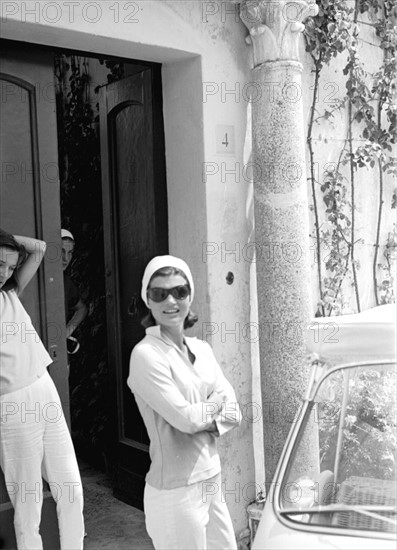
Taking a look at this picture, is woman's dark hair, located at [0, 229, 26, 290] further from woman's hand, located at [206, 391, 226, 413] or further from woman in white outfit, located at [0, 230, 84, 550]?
woman's hand, located at [206, 391, 226, 413]

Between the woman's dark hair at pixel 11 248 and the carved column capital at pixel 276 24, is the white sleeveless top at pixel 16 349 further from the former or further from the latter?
the carved column capital at pixel 276 24

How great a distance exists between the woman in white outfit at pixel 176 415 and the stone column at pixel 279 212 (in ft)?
4.29

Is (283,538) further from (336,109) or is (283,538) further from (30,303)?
(336,109)

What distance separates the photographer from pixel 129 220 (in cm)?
487

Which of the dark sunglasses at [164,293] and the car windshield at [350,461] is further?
the dark sunglasses at [164,293]

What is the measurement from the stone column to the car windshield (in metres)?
0.25

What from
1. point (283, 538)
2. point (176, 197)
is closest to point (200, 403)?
point (283, 538)

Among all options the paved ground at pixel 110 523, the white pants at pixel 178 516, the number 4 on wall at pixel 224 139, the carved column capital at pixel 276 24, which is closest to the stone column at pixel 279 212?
the carved column capital at pixel 276 24

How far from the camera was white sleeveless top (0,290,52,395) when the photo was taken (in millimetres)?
3352

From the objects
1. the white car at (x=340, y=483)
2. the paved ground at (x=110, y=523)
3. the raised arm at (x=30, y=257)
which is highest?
the raised arm at (x=30, y=257)

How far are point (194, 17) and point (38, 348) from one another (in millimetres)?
2097

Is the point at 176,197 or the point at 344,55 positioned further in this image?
the point at 344,55

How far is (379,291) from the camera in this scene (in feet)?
18.7

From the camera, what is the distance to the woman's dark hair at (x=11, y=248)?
3.54m
